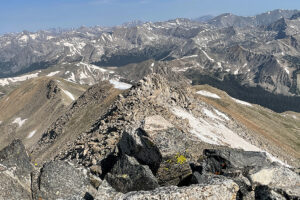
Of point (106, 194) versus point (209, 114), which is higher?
point (106, 194)

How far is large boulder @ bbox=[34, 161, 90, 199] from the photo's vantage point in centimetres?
1377

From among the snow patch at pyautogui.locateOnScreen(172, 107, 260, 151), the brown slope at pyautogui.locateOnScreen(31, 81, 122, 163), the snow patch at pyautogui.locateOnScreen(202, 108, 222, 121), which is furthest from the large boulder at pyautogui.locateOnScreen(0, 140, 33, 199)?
the snow patch at pyautogui.locateOnScreen(202, 108, 222, 121)

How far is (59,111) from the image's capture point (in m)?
105

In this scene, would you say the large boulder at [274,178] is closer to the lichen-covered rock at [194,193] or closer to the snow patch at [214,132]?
the lichen-covered rock at [194,193]

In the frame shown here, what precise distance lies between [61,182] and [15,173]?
7.80 feet

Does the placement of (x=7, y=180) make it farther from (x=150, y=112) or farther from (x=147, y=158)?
(x=150, y=112)

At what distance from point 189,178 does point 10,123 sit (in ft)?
382

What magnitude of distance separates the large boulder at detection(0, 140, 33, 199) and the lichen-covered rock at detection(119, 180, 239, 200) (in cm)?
577

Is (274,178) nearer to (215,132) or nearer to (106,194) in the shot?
(106,194)

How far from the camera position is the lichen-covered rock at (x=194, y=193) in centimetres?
1084

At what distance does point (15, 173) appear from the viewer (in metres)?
14.0

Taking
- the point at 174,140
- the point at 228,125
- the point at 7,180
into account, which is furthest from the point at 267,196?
the point at 228,125

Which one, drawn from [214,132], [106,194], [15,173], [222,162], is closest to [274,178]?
[222,162]

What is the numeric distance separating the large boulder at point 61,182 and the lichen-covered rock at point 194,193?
400 centimetres
